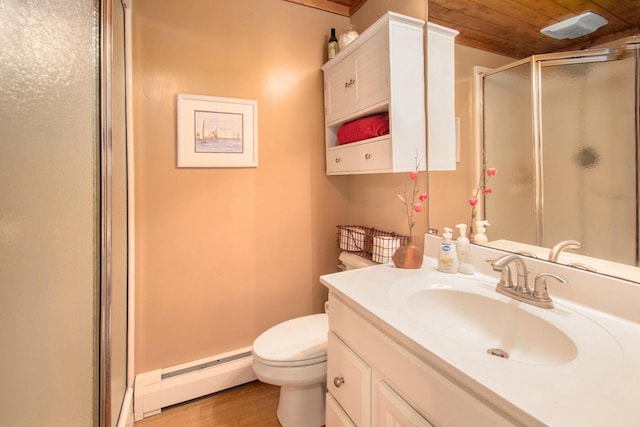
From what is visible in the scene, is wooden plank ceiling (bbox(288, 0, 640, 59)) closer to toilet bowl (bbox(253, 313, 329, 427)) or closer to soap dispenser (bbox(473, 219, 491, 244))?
soap dispenser (bbox(473, 219, 491, 244))

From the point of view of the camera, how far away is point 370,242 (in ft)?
5.22

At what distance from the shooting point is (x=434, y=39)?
129 cm

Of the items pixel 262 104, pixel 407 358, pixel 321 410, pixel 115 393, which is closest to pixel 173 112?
pixel 262 104

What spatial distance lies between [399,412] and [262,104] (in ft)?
5.27

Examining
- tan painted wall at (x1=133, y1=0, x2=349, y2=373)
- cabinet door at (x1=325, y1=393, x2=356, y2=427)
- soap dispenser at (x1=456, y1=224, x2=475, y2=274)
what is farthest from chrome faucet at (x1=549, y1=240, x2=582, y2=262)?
tan painted wall at (x1=133, y1=0, x2=349, y2=373)

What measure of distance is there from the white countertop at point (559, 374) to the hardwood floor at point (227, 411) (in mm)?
1117

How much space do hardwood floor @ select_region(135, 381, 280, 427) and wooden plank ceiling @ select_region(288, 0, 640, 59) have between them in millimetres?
1898

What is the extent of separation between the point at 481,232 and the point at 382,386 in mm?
726

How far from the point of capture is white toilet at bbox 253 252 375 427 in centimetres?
121

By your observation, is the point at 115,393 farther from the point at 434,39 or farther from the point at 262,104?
the point at 434,39

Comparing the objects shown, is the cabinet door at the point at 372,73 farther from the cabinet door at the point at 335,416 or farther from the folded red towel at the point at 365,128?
the cabinet door at the point at 335,416

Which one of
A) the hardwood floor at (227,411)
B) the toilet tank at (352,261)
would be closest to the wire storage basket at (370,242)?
the toilet tank at (352,261)

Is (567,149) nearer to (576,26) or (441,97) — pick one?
(576,26)

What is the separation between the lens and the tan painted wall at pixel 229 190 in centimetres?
146
